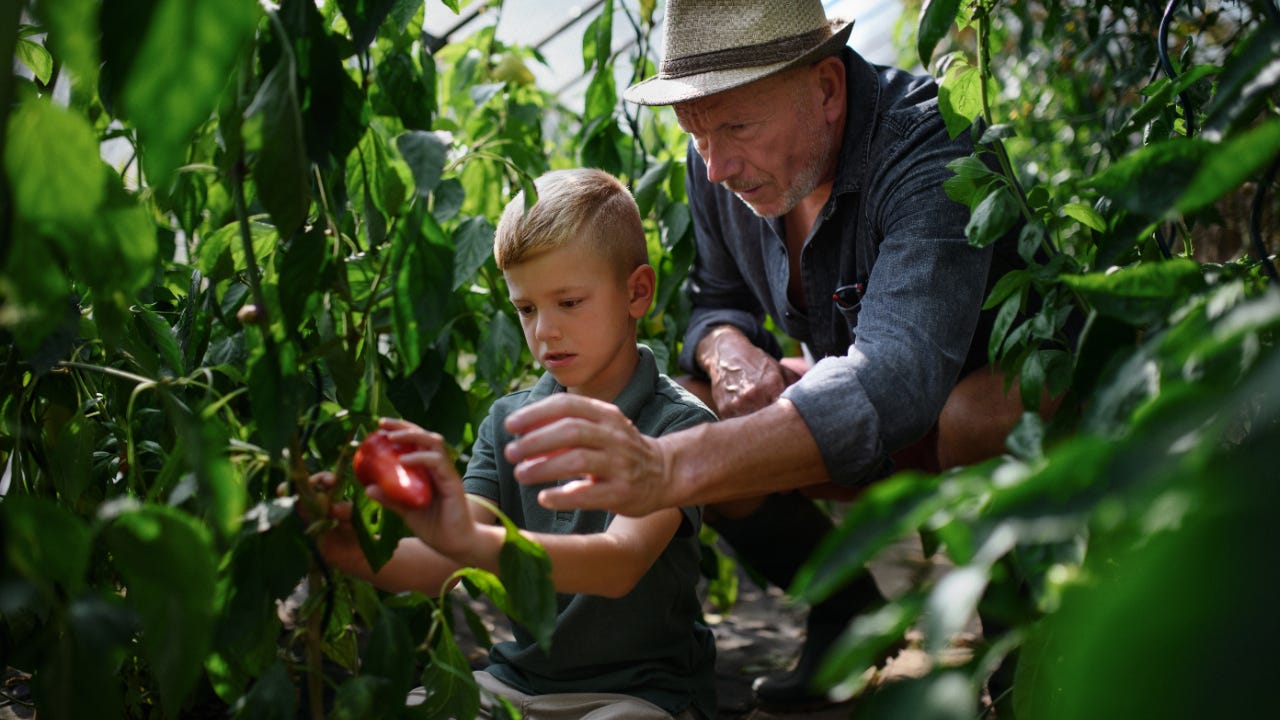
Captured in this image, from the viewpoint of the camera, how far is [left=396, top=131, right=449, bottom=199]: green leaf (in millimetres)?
791

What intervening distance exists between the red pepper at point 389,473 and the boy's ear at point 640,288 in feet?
2.04

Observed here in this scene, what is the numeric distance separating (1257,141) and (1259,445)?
0.58ft

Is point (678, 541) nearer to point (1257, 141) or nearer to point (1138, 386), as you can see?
point (1138, 386)

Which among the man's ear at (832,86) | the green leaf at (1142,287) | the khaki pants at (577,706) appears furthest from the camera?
the man's ear at (832,86)

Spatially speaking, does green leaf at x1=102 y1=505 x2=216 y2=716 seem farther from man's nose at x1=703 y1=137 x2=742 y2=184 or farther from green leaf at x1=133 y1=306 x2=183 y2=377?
man's nose at x1=703 y1=137 x2=742 y2=184

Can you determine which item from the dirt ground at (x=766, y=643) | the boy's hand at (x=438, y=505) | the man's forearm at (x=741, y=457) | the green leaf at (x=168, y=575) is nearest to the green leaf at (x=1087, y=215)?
the man's forearm at (x=741, y=457)

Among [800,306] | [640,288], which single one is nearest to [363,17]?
[640,288]

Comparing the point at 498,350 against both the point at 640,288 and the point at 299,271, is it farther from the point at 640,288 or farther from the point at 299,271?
the point at 299,271

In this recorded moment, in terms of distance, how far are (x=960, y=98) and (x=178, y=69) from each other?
1.00 metres

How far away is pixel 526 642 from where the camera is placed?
1405 mm

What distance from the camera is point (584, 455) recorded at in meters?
0.88

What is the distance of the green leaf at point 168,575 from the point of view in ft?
1.97

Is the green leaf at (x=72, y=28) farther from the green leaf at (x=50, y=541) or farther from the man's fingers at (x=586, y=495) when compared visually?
the man's fingers at (x=586, y=495)

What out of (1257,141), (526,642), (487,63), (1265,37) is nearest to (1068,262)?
(1265,37)
